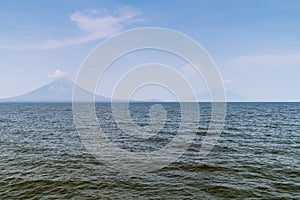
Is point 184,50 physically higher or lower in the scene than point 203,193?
higher

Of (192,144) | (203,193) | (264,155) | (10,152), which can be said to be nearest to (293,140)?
(264,155)

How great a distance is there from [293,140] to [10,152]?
115 ft

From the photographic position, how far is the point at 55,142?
3106cm

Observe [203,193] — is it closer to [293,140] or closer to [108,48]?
[108,48]

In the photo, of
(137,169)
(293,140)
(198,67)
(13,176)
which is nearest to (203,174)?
(137,169)

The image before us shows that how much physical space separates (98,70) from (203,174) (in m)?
11.4

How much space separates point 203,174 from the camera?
18984 millimetres

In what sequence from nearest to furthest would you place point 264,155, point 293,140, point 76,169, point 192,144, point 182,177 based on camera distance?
point 182,177, point 76,169, point 264,155, point 192,144, point 293,140

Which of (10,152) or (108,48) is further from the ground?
(108,48)

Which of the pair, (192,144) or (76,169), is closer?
(76,169)

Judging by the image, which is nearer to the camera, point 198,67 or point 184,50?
point 198,67

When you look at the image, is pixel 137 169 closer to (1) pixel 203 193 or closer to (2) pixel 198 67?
(1) pixel 203 193

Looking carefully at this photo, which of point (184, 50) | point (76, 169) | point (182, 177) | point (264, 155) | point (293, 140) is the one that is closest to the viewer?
point (184, 50)

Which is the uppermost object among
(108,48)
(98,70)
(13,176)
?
(108,48)
